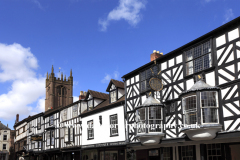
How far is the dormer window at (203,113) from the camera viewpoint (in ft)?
45.5

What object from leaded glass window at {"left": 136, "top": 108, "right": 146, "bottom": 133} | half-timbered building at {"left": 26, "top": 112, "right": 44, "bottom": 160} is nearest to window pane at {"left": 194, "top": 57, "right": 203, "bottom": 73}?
leaded glass window at {"left": 136, "top": 108, "right": 146, "bottom": 133}

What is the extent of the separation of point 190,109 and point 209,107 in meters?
1.34

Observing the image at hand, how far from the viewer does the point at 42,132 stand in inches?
1511

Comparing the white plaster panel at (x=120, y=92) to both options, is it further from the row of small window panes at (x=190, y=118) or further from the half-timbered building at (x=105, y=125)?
the row of small window panes at (x=190, y=118)

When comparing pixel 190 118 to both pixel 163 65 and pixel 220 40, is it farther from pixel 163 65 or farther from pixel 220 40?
pixel 163 65

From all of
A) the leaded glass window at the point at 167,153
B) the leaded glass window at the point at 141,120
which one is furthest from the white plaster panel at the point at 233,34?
the leaded glass window at the point at 167,153

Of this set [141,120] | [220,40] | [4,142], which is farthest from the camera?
[4,142]

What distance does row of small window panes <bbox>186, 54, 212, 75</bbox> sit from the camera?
49.6ft

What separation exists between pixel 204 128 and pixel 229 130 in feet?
3.96

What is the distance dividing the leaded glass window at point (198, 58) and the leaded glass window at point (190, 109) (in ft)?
5.65

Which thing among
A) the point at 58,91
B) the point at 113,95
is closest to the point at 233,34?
the point at 113,95

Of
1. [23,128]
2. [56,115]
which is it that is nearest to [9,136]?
[23,128]

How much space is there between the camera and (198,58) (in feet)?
51.6

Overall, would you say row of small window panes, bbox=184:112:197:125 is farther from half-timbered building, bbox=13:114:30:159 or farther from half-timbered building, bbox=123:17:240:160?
half-timbered building, bbox=13:114:30:159
